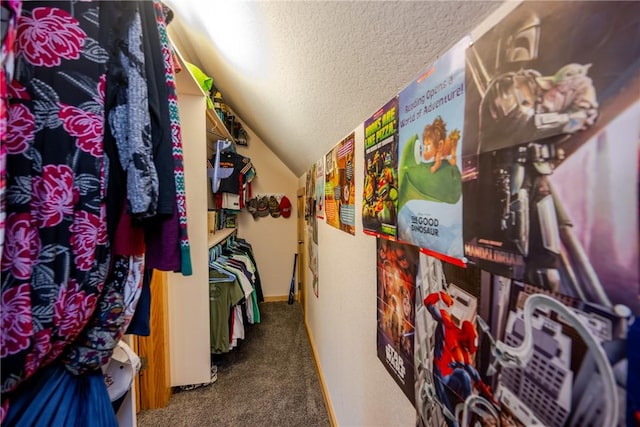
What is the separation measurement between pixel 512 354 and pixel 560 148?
30 cm

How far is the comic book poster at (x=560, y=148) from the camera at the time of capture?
25 cm

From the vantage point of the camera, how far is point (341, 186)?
123cm

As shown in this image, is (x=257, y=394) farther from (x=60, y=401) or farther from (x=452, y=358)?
(x=452, y=358)

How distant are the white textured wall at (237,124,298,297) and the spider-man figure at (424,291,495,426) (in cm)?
301

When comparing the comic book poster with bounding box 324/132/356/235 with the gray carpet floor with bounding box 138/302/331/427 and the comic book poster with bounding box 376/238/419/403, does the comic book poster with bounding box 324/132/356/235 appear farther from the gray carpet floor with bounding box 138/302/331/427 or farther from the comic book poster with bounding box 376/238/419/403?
the gray carpet floor with bounding box 138/302/331/427

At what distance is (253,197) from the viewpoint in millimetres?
3346

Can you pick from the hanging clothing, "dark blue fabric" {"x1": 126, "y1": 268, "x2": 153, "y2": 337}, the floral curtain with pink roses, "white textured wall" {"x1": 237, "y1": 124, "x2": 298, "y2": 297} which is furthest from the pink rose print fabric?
"white textured wall" {"x1": 237, "y1": 124, "x2": 298, "y2": 297}

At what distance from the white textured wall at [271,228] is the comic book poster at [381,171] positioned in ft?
8.60

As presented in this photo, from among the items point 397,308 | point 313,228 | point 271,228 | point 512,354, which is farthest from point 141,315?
point 271,228

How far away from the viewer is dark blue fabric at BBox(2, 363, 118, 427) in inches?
19.2

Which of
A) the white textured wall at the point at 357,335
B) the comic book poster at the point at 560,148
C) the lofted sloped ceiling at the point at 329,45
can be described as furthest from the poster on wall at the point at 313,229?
the comic book poster at the point at 560,148

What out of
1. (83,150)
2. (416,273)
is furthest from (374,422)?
(83,150)

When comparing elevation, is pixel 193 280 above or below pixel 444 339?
below

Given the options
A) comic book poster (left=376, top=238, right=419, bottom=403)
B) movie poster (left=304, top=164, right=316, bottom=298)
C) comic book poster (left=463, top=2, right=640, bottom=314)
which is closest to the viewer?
comic book poster (left=463, top=2, right=640, bottom=314)
